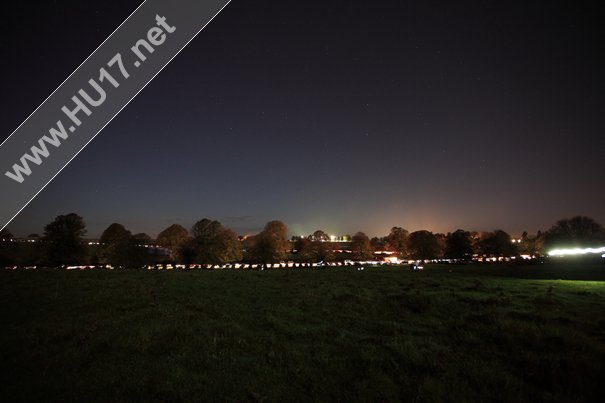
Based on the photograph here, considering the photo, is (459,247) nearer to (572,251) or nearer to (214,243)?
(572,251)

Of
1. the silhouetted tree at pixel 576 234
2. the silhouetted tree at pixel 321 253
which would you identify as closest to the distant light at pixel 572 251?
the silhouetted tree at pixel 576 234

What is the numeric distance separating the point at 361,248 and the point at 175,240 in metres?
55.1

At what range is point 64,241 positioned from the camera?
60.1m

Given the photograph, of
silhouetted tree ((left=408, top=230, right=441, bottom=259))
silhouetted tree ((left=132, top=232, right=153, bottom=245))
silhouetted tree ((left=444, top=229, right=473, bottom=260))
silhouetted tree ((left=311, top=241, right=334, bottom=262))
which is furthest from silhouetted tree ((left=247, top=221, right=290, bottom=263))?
silhouetted tree ((left=444, top=229, right=473, bottom=260))

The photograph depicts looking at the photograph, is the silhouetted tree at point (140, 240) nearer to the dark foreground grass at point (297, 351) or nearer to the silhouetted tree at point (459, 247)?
the dark foreground grass at point (297, 351)

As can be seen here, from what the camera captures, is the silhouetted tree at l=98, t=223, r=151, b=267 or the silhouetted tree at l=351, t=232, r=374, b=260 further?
the silhouetted tree at l=351, t=232, r=374, b=260

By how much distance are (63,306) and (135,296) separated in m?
3.54

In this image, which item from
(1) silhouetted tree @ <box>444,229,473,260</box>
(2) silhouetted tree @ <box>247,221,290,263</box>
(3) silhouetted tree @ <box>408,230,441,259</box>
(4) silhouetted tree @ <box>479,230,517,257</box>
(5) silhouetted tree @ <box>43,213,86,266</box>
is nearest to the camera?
(5) silhouetted tree @ <box>43,213,86,266</box>

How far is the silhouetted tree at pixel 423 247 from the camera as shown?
313 ft

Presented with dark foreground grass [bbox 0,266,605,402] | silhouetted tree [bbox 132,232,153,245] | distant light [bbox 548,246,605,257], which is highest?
silhouetted tree [bbox 132,232,153,245]

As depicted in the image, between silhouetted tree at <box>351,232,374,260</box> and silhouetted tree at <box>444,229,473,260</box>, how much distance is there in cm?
2409

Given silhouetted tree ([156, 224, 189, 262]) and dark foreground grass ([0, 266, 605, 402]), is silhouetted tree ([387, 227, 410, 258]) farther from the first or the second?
dark foreground grass ([0, 266, 605, 402])

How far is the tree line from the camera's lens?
61.1 metres

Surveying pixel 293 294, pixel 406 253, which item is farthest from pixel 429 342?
pixel 406 253
